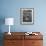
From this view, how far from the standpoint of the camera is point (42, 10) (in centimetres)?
463

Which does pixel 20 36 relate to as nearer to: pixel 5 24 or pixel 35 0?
pixel 5 24

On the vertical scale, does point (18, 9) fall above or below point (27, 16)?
above

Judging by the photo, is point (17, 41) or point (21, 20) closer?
point (17, 41)

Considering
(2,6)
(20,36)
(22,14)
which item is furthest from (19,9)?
(20,36)

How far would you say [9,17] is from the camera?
461 centimetres

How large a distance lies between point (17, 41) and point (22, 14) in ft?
3.43

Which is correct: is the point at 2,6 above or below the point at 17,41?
above

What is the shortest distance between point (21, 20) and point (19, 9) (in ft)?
1.30

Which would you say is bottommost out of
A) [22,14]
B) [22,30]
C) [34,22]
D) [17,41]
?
[17,41]

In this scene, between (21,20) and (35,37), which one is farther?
(21,20)

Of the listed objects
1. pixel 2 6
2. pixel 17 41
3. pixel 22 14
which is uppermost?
pixel 2 6

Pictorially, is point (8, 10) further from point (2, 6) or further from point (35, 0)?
point (35, 0)

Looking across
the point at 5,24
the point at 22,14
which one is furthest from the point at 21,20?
the point at 5,24

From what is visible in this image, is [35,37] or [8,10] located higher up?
[8,10]
